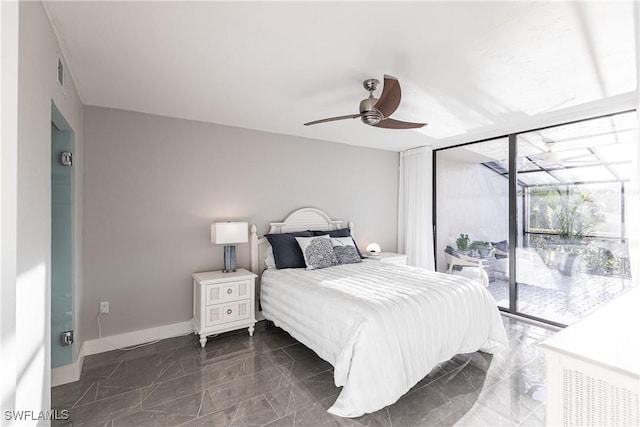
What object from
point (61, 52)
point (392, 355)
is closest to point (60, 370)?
point (61, 52)

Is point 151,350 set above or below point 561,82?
below

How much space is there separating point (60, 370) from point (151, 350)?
28.4 inches

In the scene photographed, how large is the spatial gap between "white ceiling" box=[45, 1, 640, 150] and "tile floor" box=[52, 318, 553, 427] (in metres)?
2.49

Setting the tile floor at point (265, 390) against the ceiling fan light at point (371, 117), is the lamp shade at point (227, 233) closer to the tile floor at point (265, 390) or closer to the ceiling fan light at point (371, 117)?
the tile floor at point (265, 390)

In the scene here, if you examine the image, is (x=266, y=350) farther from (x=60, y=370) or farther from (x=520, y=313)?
(x=520, y=313)

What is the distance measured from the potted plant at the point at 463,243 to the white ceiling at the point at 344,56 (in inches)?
77.7

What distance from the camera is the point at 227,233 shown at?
128 inches

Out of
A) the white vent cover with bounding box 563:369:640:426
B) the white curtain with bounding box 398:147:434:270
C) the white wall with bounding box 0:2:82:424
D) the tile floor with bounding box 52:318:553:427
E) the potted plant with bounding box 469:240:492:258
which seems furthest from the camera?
the white curtain with bounding box 398:147:434:270

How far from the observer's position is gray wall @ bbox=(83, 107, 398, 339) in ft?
9.74

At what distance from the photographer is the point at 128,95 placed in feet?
8.97

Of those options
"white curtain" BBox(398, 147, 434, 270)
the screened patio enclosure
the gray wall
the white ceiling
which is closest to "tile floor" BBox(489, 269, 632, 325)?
the screened patio enclosure

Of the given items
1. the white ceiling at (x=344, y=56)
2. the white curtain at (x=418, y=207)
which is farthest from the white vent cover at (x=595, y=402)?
the white curtain at (x=418, y=207)

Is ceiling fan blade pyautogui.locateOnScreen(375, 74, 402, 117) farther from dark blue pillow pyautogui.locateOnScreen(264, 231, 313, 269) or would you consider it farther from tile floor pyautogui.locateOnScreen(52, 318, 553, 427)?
tile floor pyautogui.locateOnScreen(52, 318, 553, 427)

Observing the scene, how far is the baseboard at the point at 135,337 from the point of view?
9.46ft
